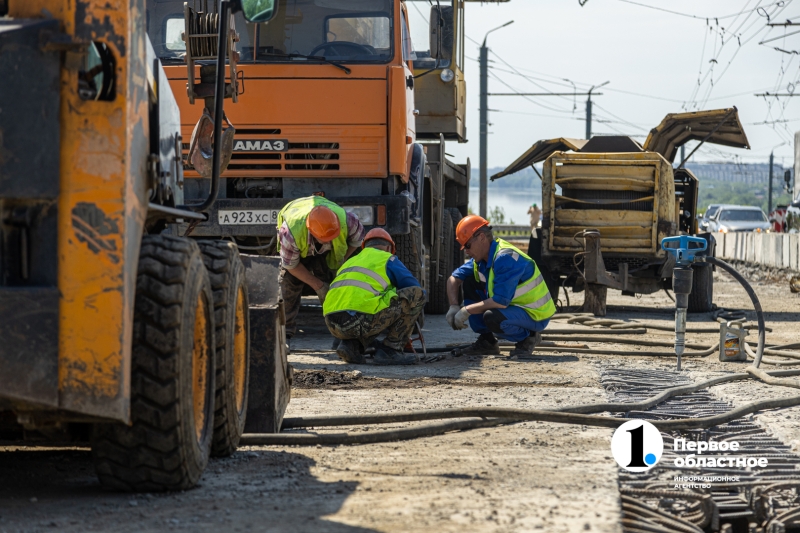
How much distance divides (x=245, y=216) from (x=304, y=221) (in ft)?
2.93

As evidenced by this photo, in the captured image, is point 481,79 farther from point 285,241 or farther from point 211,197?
point 211,197

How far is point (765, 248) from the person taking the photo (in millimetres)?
27125

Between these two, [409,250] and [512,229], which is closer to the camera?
[409,250]

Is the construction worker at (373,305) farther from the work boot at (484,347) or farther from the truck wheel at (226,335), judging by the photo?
the truck wheel at (226,335)

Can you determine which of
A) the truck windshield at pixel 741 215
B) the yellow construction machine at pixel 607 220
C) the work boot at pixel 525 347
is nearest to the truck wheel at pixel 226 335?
the work boot at pixel 525 347

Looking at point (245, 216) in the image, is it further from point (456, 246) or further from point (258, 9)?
point (258, 9)

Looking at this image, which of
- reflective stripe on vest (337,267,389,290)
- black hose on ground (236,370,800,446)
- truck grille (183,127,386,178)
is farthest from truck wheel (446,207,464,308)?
black hose on ground (236,370,800,446)

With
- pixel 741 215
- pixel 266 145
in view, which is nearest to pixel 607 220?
pixel 266 145

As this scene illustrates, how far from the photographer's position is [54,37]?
11.3ft

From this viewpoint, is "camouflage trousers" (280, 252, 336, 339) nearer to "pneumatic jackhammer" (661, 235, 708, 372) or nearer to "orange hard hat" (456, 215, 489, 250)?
"orange hard hat" (456, 215, 489, 250)

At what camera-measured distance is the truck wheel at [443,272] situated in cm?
1328

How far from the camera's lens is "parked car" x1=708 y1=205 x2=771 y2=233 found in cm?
4016

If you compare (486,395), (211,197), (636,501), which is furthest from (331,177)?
(636,501)

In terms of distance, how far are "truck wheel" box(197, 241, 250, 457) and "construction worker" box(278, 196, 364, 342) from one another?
381 centimetres
